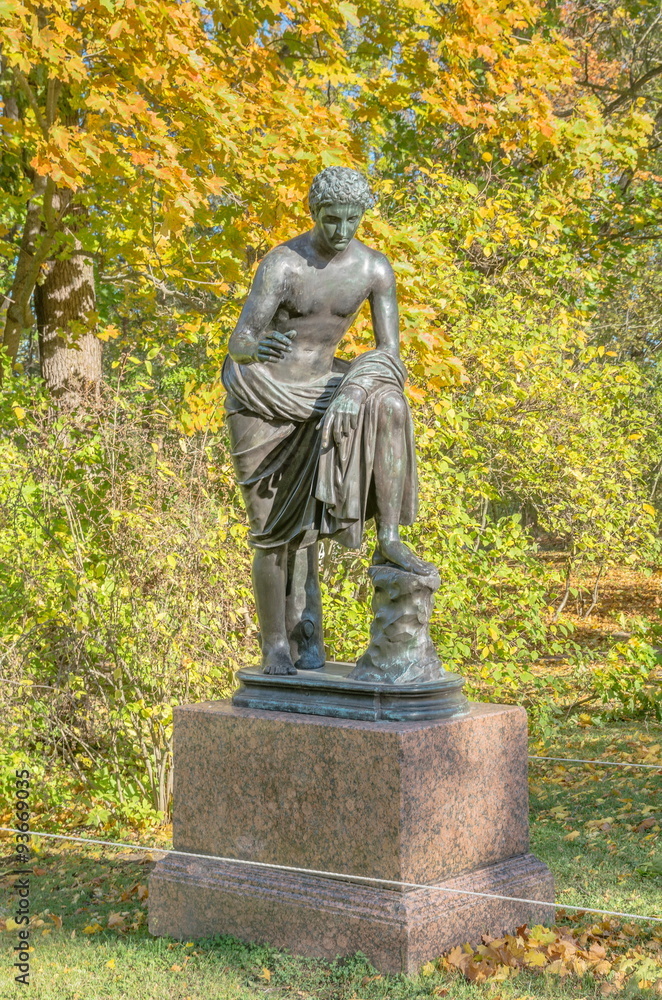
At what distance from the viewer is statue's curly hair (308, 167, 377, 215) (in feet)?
15.6

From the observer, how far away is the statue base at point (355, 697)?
14.9ft

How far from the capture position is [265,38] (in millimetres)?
10258

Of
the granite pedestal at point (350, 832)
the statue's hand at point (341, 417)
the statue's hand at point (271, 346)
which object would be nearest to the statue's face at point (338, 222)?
the statue's hand at point (271, 346)

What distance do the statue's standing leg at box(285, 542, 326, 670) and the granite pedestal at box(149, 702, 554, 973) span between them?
0.44 m

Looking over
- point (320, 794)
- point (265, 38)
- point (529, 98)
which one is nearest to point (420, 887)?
point (320, 794)

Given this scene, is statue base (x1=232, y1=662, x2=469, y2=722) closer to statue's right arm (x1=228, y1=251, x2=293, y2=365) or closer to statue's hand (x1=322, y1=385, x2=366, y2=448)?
statue's hand (x1=322, y1=385, x2=366, y2=448)

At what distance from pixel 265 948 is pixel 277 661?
117 cm

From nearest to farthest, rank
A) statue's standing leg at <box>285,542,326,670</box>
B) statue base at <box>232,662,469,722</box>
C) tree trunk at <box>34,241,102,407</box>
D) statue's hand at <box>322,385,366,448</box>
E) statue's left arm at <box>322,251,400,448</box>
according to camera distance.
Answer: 1. statue base at <box>232,662,469,722</box>
2. statue's hand at <box>322,385,366,448</box>
3. statue's left arm at <box>322,251,400,448</box>
4. statue's standing leg at <box>285,542,326,670</box>
5. tree trunk at <box>34,241,102,407</box>

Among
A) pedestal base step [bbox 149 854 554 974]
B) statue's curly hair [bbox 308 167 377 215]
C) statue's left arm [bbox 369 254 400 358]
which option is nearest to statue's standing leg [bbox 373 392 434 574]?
statue's left arm [bbox 369 254 400 358]

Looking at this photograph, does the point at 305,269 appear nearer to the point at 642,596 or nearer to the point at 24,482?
the point at 24,482

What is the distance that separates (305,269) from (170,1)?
326 cm

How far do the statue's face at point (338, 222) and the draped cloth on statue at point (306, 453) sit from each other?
485mm

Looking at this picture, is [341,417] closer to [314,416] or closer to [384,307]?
[314,416]

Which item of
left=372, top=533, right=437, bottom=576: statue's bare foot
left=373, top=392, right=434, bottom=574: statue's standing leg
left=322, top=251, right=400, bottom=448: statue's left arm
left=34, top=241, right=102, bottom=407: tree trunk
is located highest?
left=34, top=241, right=102, bottom=407: tree trunk
